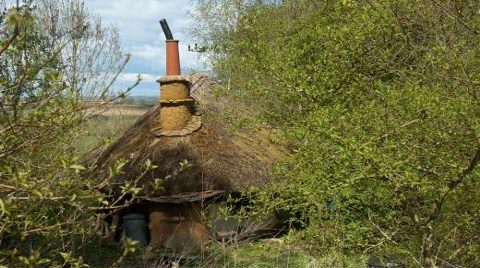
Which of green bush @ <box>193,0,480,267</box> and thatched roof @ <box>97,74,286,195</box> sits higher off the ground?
green bush @ <box>193,0,480,267</box>

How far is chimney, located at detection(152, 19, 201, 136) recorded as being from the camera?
11195mm

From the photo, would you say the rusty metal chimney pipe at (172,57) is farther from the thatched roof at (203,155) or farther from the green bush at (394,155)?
the green bush at (394,155)

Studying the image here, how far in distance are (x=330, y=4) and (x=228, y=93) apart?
83.8 inches

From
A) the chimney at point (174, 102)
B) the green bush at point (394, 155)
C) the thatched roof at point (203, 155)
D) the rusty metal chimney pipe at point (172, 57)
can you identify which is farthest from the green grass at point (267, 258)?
the rusty metal chimney pipe at point (172, 57)

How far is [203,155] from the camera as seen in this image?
36.6 ft

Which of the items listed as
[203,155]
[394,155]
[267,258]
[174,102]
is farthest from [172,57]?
[394,155]

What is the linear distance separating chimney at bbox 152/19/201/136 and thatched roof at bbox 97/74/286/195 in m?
0.16

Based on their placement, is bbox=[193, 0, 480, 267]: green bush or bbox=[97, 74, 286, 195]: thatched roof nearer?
bbox=[193, 0, 480, 267]: green bush

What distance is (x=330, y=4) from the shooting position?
8852 mm

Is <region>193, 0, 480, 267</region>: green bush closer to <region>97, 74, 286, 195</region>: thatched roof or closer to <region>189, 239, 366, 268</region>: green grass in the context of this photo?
<region>189, 239, 366, 268</region>: green grass

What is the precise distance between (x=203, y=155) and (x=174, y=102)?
114cm

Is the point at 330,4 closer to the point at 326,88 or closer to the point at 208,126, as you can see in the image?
the point at 326,88

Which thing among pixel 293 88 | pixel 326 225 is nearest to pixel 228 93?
pixel 293 88

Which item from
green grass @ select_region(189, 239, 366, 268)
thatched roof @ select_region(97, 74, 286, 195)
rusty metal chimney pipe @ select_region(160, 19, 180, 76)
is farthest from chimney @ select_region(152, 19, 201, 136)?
green grass @ select_region(189, 239, 366, 268)
